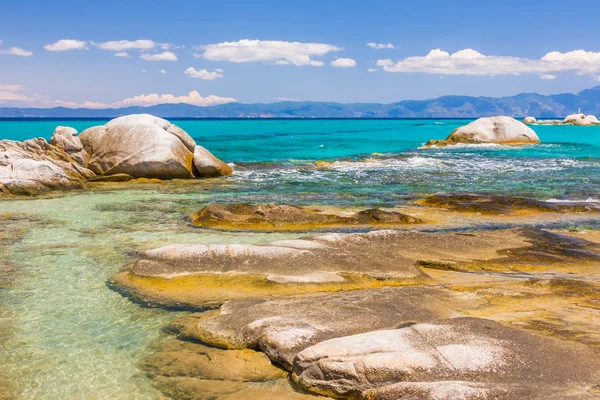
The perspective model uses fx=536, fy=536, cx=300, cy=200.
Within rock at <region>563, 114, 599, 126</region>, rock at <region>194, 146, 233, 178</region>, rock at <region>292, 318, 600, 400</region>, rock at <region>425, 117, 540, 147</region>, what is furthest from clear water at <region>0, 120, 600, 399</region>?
rock at <region>563, 114, 599, 126</region>

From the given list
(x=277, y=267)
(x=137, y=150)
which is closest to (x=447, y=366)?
(x=277, y=267)

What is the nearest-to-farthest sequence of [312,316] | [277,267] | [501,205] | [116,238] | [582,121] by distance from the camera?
[312,316]
[277,267]
[116,238]
[501,205]
[582,121]

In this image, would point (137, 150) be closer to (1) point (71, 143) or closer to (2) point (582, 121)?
(1) point (71, 143)

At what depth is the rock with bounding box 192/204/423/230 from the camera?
16781 millimetres

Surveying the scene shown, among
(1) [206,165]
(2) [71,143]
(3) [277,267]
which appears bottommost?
(3) [277,267]

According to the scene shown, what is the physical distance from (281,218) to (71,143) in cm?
1659

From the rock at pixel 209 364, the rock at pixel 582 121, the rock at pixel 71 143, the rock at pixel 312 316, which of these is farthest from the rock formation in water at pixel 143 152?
the rock at pixel 582 121

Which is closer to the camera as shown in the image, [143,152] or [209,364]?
[209,364]

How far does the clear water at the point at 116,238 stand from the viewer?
7.52 m

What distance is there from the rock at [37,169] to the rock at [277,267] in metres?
14.6

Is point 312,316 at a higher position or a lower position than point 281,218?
higher

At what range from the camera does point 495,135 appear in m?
58.8

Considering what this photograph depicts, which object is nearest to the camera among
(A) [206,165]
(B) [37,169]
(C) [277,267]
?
(C) [277,267]

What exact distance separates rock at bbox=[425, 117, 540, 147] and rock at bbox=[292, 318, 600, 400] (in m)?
52.9
